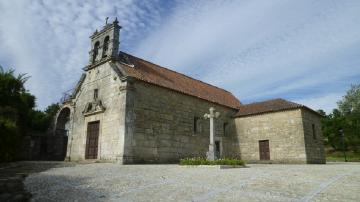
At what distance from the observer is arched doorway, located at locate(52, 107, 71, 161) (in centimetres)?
2297

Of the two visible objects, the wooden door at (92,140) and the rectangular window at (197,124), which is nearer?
the wooden door at (92,140)

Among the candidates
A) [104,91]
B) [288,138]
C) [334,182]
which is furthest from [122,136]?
[288,138]

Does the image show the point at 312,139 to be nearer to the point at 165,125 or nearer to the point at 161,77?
the point at 165,125

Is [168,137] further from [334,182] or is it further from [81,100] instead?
[334,182]

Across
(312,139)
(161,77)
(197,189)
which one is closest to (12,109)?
(161,77)

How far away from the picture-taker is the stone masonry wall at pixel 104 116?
1558 centimetres

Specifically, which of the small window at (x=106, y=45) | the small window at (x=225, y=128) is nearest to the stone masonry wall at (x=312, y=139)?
the small window at (x=225, y=128)

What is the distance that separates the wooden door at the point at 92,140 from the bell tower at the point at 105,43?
4.14 meters

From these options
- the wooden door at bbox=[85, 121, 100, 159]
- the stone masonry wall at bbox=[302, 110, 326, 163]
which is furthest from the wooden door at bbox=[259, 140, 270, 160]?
the wooden door at bbox=[85, 121, 100, 159]

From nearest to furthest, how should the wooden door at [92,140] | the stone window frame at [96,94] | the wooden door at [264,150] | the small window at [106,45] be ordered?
1. the wooden door at [92,140]
2. the stone window frame at [96,94]
3. the small window at [106,45]
4. the wooden door at [264,150]

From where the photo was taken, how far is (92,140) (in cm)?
1766

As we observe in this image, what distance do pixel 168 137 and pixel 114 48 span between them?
21.5 feet

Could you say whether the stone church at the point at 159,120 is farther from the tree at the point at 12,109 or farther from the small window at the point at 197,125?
the tree at the point at 12,109

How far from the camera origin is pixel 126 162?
14547 millimetres
